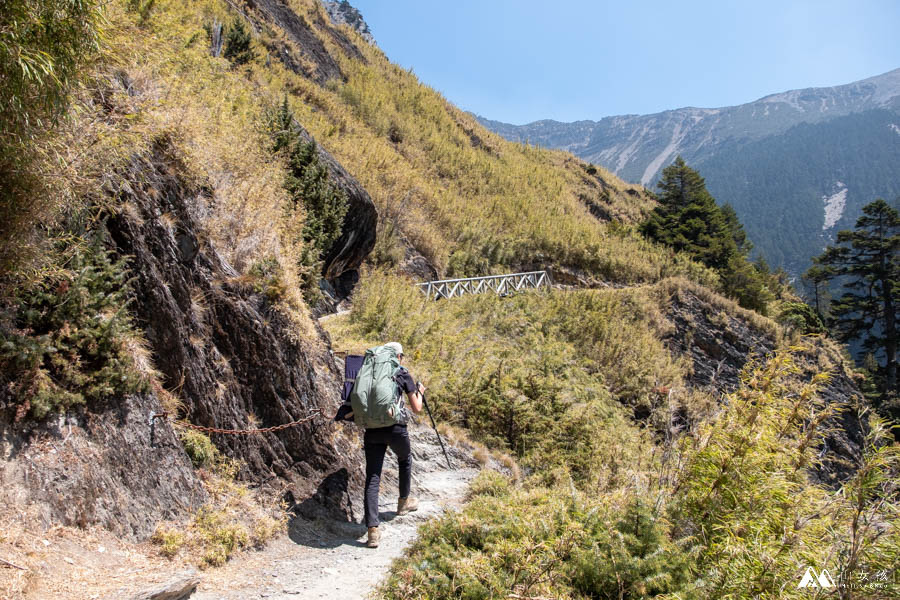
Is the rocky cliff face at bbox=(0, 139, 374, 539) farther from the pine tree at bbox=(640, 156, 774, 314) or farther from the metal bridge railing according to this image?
the pine tree at bbox=(640, 156, 774, 314)

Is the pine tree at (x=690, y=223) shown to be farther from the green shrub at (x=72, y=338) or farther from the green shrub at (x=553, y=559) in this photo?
the green shrub at (x=72, y=338)

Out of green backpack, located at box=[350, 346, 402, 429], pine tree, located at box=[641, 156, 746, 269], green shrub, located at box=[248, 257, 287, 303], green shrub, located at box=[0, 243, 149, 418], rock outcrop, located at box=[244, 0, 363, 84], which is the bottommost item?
green backpack, located at box=[350, 346, 402, 429]

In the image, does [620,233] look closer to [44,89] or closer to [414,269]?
[414,269]

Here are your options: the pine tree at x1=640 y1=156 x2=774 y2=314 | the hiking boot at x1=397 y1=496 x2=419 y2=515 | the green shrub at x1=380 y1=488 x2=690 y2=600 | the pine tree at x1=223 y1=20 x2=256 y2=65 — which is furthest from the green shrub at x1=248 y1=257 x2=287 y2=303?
the pine tree at x1=640 y1=156 x2=774 y2=314

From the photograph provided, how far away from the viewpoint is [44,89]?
2744 mm

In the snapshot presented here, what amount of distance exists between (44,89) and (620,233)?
27.3 meters

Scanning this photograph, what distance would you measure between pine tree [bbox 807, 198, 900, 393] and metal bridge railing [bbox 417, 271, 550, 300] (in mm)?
32001

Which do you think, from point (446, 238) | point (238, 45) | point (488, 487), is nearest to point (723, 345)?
point (446, 238)

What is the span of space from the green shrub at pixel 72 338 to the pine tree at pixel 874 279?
45888 millimetres

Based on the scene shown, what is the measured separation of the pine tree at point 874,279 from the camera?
121 ft

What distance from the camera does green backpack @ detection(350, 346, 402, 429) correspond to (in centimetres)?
434

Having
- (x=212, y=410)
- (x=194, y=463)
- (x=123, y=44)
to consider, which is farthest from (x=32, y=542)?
(x=123, y=44)

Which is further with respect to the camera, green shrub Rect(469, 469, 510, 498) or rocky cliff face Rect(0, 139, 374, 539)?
green shrub Rect(469, 469, 510, 498)

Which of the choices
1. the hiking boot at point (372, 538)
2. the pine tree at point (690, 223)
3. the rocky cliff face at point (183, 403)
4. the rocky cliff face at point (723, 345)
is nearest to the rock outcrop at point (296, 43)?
the rocky cliff face at point (723, 345)
